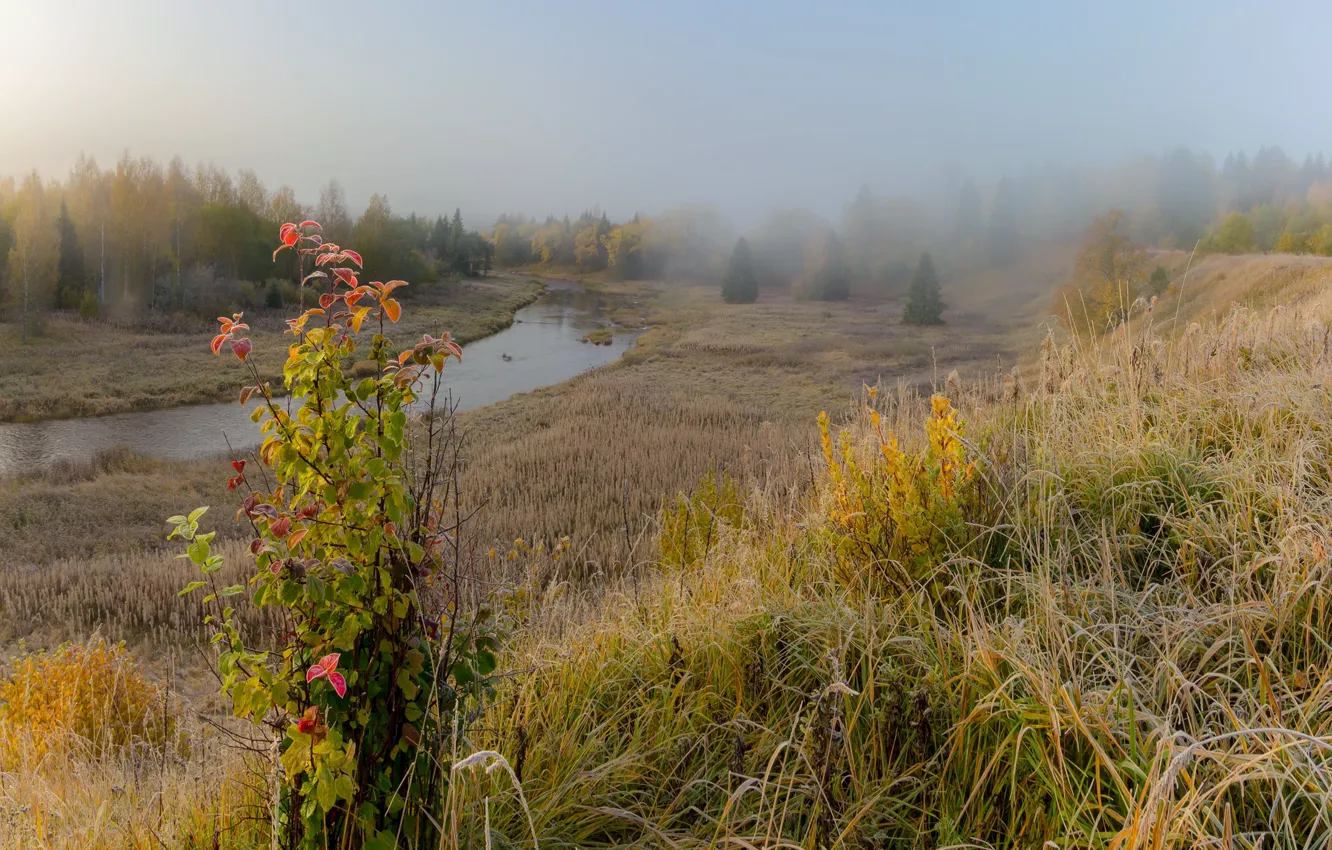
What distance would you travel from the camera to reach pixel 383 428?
205 centimetres

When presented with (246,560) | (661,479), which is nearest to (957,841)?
(246,560)

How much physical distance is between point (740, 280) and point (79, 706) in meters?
59.2

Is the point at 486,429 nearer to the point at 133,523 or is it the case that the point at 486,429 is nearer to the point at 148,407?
the point at 133,523

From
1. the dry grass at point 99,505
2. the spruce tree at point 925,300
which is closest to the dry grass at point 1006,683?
the dry grass at point 99,505

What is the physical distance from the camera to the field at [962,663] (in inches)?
85.3

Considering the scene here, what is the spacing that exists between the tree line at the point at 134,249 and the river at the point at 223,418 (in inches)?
548

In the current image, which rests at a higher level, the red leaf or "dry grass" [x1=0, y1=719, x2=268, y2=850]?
the red leaf

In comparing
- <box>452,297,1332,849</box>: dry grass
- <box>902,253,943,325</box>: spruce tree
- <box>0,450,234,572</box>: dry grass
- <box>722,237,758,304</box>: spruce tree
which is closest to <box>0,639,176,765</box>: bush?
<box>452,297,1332,849</box>: dry grass

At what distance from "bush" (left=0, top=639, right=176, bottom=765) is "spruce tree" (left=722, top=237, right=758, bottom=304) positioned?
57.0 m

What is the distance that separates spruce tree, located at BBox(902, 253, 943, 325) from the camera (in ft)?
118

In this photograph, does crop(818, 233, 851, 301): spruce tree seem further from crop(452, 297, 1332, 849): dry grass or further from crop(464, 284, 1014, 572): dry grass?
crop(452, 297, 1332, 849): dry grass

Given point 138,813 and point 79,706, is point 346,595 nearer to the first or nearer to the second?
point 138,813

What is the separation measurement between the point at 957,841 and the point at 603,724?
1225 millimetres

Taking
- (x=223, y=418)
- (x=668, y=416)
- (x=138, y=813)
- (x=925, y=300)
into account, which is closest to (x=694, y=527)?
(x=138, y=813)
